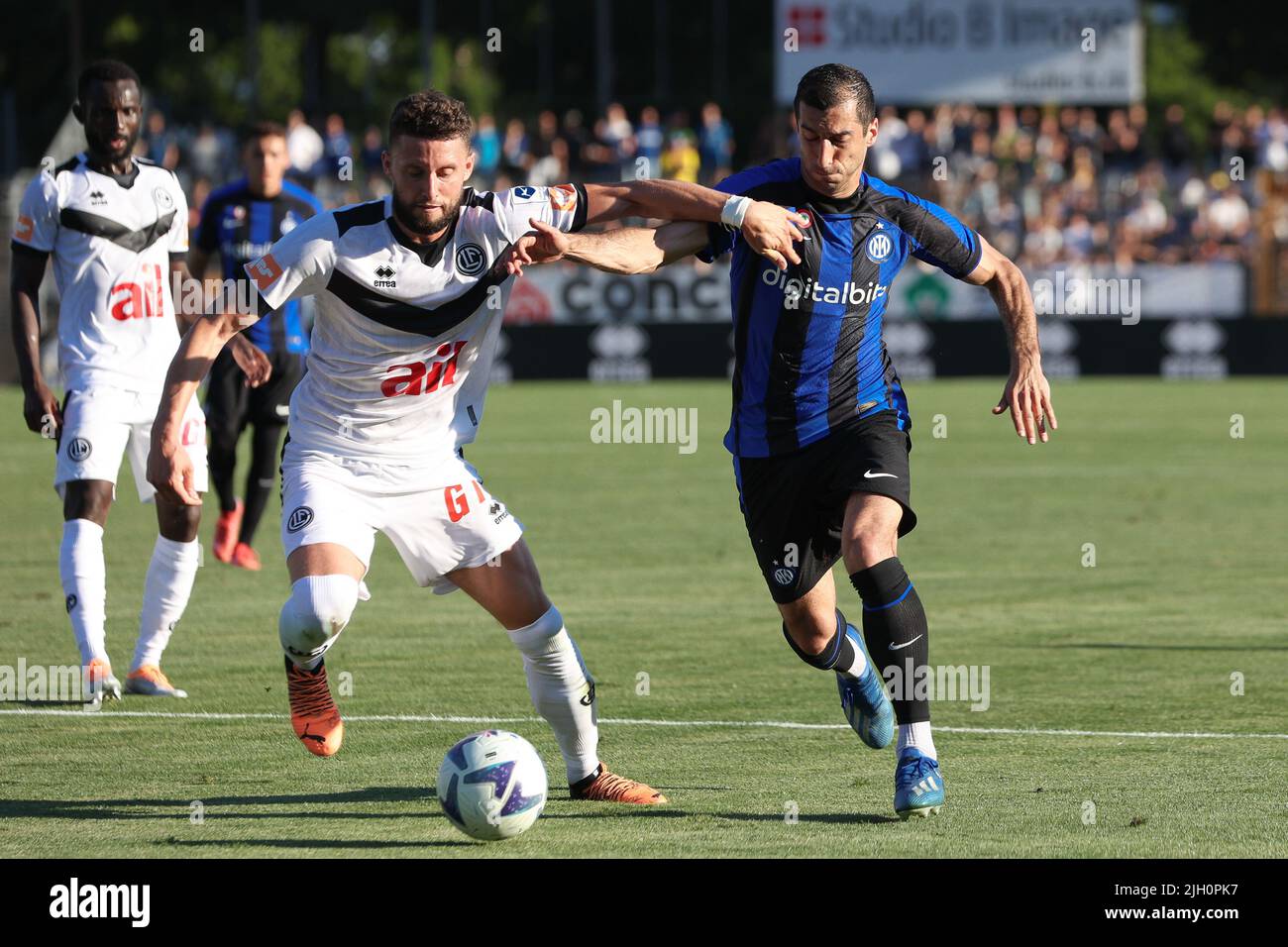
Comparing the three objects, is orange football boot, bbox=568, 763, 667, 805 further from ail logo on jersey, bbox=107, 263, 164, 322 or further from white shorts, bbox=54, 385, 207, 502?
ail logo on jersey, bbox=107, 263, 164, 322

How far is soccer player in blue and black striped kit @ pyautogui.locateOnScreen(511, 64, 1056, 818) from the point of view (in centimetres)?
643

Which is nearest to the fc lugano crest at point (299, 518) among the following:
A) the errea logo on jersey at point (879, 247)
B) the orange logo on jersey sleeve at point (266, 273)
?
the orange logo on jersey sleeve at point (266, 273)

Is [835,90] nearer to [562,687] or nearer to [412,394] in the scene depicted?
[412,394]

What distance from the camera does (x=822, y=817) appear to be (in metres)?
→ 6.08

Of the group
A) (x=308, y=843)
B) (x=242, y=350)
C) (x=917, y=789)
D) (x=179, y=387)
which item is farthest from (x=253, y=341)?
(x=917, y=789)

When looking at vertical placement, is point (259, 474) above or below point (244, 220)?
below

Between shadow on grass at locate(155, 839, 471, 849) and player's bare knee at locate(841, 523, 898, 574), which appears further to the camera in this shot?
player's bare knee at locate(841, 523, 898, 574)

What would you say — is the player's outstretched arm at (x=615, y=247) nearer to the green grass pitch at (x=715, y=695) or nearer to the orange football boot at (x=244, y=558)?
the green grass pitch at (x=715, y=695)

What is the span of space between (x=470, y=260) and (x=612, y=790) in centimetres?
168

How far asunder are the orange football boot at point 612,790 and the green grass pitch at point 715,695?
0.07 m

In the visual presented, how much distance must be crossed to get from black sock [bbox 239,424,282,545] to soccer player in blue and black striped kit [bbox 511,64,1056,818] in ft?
19.1

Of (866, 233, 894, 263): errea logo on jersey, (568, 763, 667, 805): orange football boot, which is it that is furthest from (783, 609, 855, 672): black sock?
(866, 233, 894, 263): errea logo on jersey

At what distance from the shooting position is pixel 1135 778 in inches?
259
